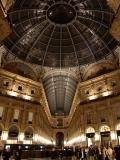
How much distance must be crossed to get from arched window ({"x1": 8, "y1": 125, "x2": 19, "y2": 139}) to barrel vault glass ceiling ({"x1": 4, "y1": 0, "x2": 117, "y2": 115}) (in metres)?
17.6

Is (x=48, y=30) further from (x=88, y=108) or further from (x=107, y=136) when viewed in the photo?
(x=107, y=136)

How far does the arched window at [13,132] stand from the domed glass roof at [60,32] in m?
17.9

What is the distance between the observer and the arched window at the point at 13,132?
3644 cm

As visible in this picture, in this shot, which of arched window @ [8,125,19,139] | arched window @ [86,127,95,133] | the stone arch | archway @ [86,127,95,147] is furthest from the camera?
arched window @ [86,127,95,133]

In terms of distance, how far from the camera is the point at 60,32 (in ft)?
142

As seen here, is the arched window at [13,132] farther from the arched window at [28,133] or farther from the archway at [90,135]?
the archway at [90,135]

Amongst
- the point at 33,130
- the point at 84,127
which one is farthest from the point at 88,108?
the point at 33,130

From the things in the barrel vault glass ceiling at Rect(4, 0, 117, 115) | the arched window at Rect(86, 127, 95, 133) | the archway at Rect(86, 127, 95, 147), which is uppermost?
the barrel vault glass ceiling at Rect(4, 0, 117, 115)

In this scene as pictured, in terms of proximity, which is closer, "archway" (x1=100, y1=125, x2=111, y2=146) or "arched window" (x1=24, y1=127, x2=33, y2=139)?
"archway" (x1=100, y1=125, x2=111, y2=146)

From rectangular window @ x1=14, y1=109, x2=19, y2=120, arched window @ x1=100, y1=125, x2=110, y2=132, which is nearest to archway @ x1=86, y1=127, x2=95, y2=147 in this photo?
arched window @ x1=100, y1=125, x2=110, y2=132

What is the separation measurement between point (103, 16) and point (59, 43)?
13.1m

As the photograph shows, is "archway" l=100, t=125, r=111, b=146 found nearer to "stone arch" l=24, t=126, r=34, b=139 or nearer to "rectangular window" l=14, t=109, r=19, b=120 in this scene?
"stone arch" l=24, t=126, r=34, b=139

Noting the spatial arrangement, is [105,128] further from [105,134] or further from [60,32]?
[60,32]

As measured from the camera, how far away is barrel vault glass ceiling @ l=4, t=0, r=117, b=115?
1423 inches
